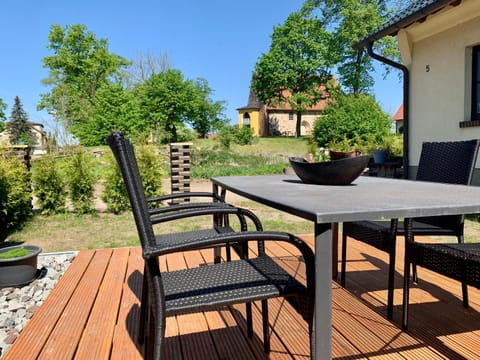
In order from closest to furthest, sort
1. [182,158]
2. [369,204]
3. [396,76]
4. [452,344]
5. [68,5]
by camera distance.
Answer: [369,204]
[452,344]
[182,158]
[396,76]
[68,5]

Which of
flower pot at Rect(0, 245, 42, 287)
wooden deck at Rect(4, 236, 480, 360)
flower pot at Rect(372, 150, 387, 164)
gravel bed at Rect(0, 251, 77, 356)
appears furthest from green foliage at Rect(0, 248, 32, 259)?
flower pot at Rect(372, 150, 387, 164)

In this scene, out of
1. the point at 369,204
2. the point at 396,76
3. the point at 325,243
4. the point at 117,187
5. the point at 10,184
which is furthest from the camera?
the point at 396,76

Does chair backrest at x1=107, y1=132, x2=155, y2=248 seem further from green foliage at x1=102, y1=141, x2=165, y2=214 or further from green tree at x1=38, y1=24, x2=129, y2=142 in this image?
green tree at x1=38, y1=24, x2=129, y2=142

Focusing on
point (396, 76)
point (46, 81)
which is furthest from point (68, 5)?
point (396, 76)

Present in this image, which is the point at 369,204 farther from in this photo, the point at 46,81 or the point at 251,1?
the point at 46,81

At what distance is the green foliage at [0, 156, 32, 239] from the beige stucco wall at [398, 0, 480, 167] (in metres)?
5.59

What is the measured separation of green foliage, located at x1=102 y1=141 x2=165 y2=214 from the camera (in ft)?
18.0

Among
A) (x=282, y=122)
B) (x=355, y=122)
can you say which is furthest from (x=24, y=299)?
(x=282, y=122)

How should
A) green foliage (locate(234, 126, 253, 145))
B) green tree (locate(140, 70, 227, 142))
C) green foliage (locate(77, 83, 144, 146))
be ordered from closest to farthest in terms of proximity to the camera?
green foliage (locate(234, 126, 253, 145)) → green foliage (locate(77, 83, 144, 146)) → green tree (locate(140, 70, 227, 142))

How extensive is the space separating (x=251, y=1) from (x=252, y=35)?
6706mm

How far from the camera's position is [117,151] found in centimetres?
108

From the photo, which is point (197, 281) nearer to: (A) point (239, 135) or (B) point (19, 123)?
(A) point (239, 135)

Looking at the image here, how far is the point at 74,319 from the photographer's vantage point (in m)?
1.91

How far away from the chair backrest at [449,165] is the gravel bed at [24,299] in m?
2.27
